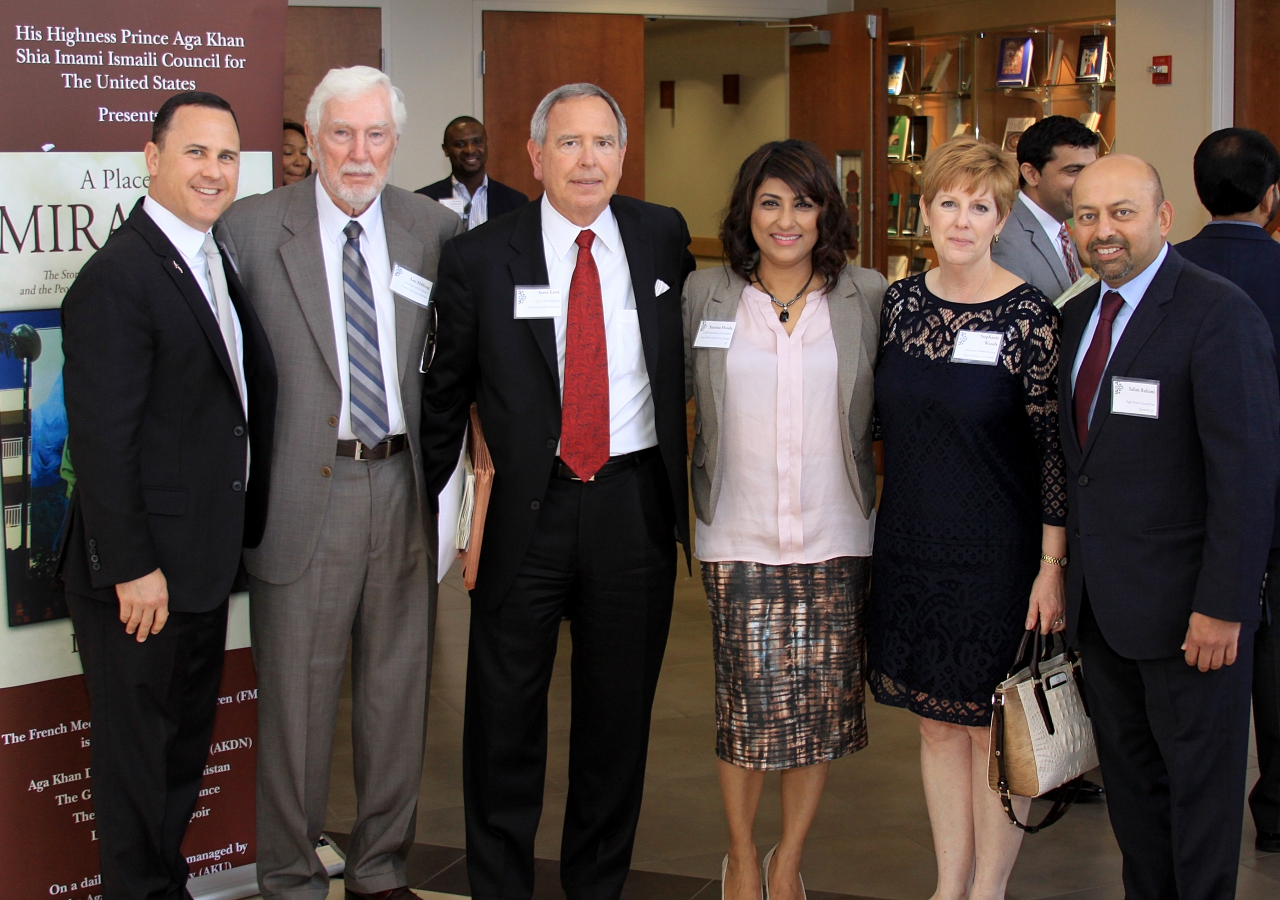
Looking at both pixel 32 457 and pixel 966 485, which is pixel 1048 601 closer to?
pixel 966 485

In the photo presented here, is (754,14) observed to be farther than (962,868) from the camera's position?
Yes

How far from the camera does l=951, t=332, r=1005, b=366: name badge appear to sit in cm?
282

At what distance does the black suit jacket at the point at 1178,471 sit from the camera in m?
2.52

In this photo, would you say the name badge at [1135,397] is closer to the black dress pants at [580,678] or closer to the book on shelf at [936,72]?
the black dress pants at [580,678]

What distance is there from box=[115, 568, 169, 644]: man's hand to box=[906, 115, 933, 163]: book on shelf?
7.07 metres

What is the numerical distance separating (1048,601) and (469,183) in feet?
15.8

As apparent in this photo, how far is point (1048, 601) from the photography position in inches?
112

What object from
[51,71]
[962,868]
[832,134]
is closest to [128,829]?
[51,71]

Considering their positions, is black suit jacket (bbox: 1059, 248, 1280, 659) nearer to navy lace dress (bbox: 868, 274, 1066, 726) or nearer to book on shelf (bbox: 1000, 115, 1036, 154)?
navy lace dress (bbox: 868, 274, 1066, 726)

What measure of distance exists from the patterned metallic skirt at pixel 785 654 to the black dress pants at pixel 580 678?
7.5 inches

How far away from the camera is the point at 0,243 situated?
2.97 meters

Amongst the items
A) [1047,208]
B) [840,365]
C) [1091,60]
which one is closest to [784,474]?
[840,365]

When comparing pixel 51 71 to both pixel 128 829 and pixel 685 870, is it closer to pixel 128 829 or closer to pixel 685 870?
pixel 128 829

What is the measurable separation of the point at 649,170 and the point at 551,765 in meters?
11.3
